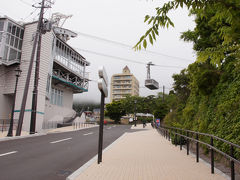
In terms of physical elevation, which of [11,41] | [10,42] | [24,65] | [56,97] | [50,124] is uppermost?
[11,41]

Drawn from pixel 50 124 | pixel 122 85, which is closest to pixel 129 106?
pixel 50 124

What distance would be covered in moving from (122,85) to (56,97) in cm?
6938

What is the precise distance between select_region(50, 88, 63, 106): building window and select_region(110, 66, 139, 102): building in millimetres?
66321

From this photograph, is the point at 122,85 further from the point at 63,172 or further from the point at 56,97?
the point at 63,172

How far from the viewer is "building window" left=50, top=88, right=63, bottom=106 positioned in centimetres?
3077

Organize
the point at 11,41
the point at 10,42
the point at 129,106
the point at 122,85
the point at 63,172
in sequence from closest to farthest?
the point at 63,172, the point at 10,42, the point at 11,41, the point at 129,106, the point at 122,85

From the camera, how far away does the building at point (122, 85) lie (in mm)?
99250

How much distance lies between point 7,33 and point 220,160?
2469cm

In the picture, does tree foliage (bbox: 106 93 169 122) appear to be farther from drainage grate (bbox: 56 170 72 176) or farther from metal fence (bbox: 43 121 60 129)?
drainage grate (bbox: 56 170 72 176)

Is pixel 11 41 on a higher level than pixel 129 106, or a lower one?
higher

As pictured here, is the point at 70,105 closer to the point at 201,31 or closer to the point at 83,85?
the point at 83,85

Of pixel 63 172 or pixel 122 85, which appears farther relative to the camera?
pixel 122 85

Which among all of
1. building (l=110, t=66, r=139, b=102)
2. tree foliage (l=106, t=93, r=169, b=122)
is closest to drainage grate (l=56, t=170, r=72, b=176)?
tree foliage (l=106, t=93, r=169, b=122)

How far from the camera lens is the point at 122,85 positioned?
10019cm
